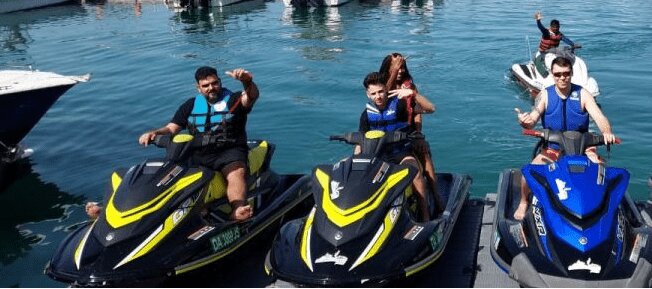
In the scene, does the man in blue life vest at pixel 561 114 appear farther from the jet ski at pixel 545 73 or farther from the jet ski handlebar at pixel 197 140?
the jet ski at pixel 545 73

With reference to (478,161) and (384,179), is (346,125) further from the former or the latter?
(384,179)

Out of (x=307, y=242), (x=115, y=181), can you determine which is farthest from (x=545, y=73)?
(x=115, y=181)

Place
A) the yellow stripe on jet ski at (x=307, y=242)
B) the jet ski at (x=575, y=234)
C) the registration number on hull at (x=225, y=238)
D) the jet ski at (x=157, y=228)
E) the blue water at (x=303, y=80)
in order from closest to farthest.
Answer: the jet ski at (x=575, y=234), the yellow stripe on jet ski at (x=307, y=242), the jet ski at (x=157, y=228), the registration number on hull at (x=225, y=238), the blue water at (x=303, y=80)

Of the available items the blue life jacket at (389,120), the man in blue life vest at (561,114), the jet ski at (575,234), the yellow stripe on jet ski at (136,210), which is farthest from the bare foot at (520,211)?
the yellow stripe on jet ski at (136,210)

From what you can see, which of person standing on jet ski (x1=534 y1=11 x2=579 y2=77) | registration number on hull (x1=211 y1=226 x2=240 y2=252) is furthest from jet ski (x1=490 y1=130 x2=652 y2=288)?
person standing on jet ski (x1=534 y1=11 x2=579 y2=77)

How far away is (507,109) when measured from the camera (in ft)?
36.7

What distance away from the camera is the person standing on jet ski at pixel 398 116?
4.95 m

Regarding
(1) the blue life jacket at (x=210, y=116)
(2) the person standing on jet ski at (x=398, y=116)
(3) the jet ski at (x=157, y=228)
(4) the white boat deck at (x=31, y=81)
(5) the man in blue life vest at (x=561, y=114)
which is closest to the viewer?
(3) the jet ski at (x=157, y=228)

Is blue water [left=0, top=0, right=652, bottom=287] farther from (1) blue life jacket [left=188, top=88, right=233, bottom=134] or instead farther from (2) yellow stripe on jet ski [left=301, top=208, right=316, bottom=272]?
(2) yellow stripe on jet ski [left=301, top=208, right=316, bottom=272]

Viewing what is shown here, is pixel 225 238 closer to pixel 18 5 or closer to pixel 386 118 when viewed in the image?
pixel 386 118

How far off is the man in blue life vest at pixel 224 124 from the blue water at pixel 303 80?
2.21 m

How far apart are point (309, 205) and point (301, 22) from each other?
2055 cm

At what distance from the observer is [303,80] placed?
14219 millimetres

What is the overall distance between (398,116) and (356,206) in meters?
1.17
